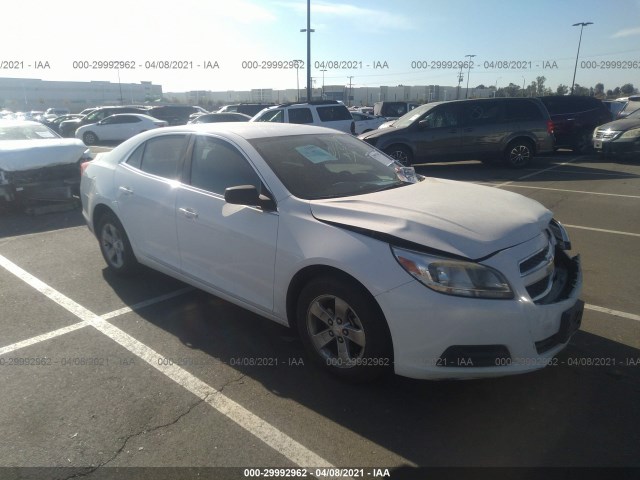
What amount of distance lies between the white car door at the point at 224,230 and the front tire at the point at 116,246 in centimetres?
104

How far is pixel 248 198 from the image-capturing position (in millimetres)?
3326

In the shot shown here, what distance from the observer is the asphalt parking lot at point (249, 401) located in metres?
2.55

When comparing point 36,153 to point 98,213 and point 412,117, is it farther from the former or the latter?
point 412,117

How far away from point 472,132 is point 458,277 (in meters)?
10.7

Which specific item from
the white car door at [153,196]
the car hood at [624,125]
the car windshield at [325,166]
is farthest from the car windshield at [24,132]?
the car hood at [624,125]

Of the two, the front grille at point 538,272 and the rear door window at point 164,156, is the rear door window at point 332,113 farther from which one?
the front grille at point 538,272

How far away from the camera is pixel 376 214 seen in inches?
120

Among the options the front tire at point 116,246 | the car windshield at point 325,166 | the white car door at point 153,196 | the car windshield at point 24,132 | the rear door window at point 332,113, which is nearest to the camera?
the car windshield at point 325,166

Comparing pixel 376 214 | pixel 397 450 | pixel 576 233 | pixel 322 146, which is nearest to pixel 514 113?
pixel 576 233

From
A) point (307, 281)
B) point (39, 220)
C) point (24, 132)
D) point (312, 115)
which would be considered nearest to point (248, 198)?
point (307, 281)

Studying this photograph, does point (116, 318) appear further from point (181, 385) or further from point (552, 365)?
point (552, 365)

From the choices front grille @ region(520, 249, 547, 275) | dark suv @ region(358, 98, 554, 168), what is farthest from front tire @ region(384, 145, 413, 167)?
front grille @ region(520, 249, 547, 275)

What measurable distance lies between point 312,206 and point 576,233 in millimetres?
4957

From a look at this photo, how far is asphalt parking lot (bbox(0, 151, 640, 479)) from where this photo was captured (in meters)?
2.55
